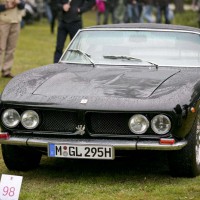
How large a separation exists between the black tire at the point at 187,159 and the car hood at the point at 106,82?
52 centimetres

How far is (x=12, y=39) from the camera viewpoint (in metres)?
13.6

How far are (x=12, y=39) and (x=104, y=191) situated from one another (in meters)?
7.42

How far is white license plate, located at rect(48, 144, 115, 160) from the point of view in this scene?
6.54 m

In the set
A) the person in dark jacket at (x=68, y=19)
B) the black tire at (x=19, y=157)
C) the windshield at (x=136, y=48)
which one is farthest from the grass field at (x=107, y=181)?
the person in dark jacket at (x=68, y=19)

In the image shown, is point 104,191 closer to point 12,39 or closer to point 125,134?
point 125,134

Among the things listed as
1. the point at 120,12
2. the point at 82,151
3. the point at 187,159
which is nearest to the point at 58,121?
the point at 82,151

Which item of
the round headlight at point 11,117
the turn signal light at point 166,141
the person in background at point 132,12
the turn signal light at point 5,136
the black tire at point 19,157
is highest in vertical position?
the round headlight at point 11,117

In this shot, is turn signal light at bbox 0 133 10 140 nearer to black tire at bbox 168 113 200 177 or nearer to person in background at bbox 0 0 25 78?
black tire at bbox 168 113 200 177

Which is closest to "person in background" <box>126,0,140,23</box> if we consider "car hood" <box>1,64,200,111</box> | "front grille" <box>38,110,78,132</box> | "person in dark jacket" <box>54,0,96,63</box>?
"person in dark jacket" <box>54,0,96,63</box>

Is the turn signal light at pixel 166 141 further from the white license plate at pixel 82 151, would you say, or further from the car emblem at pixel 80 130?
the car emblem at pixel 80 130

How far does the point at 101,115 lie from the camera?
6629 millimetres

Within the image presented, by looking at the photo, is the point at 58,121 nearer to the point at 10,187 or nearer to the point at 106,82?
the point at 106,82

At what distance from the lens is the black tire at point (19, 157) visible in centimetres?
714

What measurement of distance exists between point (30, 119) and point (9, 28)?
6760 mm
